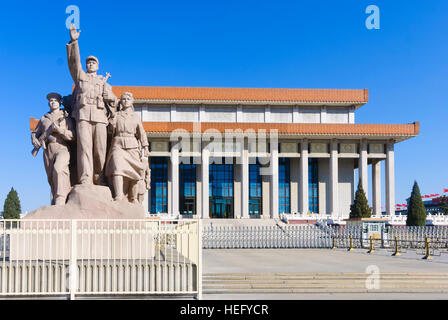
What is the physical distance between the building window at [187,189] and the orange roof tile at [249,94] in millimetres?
7553

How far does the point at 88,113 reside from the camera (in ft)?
31.2

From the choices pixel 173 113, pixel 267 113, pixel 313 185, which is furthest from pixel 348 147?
pixel 173 113

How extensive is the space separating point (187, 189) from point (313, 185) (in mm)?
13708

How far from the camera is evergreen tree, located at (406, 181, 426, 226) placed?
110 feet

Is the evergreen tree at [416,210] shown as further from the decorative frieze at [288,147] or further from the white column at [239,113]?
the white column at [239,113]

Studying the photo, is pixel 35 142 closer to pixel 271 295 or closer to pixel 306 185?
pixel 271 295

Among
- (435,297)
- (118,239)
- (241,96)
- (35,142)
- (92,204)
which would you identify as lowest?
(435,297)

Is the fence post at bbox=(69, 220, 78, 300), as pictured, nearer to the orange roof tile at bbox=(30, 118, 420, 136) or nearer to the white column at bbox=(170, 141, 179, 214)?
the orange roof tile at bbox=(30, 118, 420, 136)

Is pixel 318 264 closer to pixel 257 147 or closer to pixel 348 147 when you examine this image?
pixel 257 147

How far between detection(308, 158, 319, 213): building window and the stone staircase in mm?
42067

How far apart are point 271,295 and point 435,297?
3009 millimetres

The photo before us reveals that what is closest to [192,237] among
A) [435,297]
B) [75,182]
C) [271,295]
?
[271,295]

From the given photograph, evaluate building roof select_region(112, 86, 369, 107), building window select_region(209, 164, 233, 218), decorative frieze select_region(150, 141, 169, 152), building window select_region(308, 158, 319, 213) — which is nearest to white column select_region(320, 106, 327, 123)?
building roof select_region(112, 86, 369, 107)
